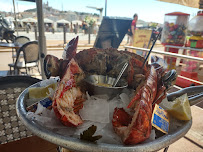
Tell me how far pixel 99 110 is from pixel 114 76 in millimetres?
330

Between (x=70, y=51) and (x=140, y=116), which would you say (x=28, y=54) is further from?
(x=140, y=116)

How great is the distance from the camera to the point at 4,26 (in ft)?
24.4

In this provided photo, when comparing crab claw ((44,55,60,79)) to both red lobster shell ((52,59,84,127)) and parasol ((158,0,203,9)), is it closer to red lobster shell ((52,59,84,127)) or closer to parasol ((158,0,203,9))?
red lobster shell ((52,59,84,127))

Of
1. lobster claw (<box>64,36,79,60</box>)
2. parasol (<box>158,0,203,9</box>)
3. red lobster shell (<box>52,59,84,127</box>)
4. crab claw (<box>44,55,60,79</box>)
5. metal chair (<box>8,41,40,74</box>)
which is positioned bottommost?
metal chair (<box>8,41,40,74</box>)

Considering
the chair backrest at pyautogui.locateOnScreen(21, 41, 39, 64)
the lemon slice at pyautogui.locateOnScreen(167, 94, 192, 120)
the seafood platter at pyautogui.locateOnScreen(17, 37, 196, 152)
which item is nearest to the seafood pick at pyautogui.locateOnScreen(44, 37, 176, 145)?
the seafood platter at pyautogui.locateOnScreen(17, 37, 196, 152)

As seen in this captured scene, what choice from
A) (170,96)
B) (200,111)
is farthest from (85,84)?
(200,111)

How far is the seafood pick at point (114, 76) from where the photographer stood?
65 cm

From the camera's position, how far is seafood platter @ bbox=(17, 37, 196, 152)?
0.64 meters

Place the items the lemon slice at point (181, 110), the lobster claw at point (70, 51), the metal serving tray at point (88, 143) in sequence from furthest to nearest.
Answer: the lobster claw at point (70, 51) < the lemon slice at point (181, 110) < the metal serving tray at point (88, 143)

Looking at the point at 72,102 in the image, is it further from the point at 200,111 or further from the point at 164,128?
the point at 200,111

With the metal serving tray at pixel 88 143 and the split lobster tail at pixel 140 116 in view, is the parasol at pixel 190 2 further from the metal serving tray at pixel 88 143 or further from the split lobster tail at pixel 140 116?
the metal serving tray at pixel 88 143

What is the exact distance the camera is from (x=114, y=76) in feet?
3.47

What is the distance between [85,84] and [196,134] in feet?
8.66

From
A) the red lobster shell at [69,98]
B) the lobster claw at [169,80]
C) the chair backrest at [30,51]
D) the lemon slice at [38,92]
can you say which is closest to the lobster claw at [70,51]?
the red lobster shell at [69,98]
